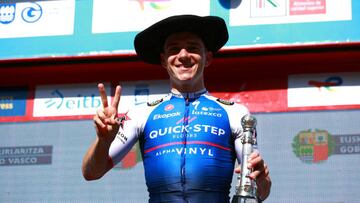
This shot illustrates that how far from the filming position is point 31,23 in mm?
4727

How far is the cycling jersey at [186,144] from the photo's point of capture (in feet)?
8.84

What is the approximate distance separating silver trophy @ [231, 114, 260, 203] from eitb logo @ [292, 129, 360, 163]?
1.85m

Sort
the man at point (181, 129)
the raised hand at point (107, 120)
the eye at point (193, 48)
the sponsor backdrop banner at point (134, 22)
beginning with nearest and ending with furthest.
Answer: the raised hand at point (107, 120) < the man at point (181, 129) < the eye at point (193, 48) < the sponsor backdrop banner at point (134, 22)

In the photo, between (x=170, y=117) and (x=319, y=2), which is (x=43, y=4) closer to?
(x=319, y=2)

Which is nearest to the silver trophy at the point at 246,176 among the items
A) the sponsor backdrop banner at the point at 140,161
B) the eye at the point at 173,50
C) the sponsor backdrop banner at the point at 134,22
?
the eye at the point at 173,50

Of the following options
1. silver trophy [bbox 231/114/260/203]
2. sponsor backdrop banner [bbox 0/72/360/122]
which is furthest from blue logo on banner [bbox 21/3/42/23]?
silver trophy [bbox 231/114/260/203]

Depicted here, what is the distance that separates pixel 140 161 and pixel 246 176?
216 cm

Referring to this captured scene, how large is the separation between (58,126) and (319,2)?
1731mm

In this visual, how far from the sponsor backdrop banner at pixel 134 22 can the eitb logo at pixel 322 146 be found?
1.76ft

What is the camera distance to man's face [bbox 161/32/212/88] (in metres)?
2.87

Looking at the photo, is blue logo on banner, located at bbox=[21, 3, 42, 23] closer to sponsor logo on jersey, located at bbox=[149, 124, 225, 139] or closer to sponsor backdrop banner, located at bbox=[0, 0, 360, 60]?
sponsor backdrop banner, located at bbox=[0, 0, 360, 60]

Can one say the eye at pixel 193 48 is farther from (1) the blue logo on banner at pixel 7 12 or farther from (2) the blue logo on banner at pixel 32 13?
(1) the blue logo on banner at pixel 7 12

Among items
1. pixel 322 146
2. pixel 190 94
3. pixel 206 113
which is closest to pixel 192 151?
pixel 206 113

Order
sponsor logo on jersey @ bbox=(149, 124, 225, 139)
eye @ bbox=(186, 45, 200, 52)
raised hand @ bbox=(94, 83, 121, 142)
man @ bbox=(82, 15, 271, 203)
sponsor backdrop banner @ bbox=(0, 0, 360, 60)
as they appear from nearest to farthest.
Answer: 1. raised hand @ bbox=(94, 83, 121, 142)
2. man @ bbox=(82, 15, 271, 203)
3. sponsor logo on jersey @ bbox=(149, 124, 225, 139)
4. eye @ bbox=(186, 45, 200, 52)
5. sponsor backdrop banner @ bbox=(0, 0, 360, 60)
